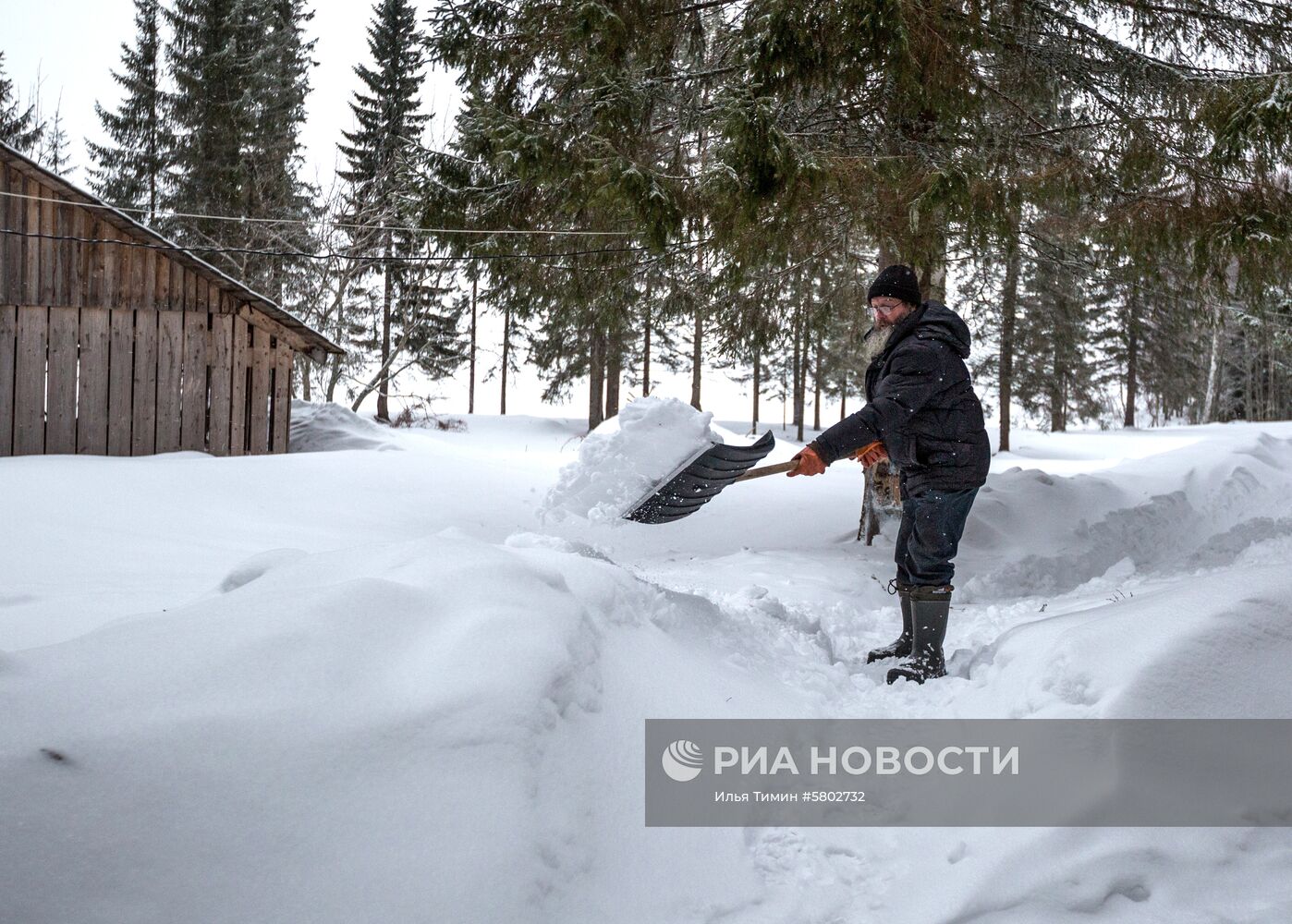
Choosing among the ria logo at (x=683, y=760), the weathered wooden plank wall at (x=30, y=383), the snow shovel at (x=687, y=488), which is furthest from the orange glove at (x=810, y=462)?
the weathered wooden plank wall at (x=30, y=383)

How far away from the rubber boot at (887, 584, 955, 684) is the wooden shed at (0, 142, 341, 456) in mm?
9753

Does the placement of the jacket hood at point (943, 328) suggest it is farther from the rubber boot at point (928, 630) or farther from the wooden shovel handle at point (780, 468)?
the rubber boot at point (928, 630)

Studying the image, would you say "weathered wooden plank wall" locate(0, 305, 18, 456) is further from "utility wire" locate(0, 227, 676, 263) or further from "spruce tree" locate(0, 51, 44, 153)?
"spruce tree" locate(0, 51, 44, 153)

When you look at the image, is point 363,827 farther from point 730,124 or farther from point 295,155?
point 295,155

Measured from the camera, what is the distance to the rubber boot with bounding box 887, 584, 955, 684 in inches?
147

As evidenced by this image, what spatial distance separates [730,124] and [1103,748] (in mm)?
3734

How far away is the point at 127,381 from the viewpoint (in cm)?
992

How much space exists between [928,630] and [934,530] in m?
0.48

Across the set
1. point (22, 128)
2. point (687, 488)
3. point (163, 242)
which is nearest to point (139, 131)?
point (22, 128)

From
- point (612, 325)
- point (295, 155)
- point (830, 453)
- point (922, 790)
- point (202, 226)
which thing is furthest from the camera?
point (295, 155)

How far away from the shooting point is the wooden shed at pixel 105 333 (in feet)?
31.1

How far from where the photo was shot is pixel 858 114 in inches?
233

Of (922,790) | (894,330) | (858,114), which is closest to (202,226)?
(858,114)

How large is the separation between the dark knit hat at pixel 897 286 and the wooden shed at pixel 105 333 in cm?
932
